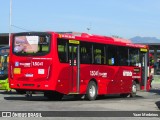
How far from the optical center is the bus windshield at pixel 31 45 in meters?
19.8

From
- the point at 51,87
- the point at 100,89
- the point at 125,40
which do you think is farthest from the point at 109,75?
the point at 51,87

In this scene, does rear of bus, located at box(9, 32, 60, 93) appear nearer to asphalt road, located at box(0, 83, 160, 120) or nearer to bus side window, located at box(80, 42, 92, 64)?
asphalt road, located at box(0, 83, 160, 120)

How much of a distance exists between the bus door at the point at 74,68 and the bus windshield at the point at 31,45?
128cm

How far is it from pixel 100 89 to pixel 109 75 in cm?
111

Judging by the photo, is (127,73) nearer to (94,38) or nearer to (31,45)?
(94,38)

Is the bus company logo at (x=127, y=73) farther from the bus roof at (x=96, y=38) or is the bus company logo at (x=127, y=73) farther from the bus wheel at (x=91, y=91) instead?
the bus wheel at (x=91, y=91)

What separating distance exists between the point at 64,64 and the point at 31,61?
55.4 inches

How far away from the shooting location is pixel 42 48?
19891 millimetres

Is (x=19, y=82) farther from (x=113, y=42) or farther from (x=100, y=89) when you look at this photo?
(x=113, y=42)

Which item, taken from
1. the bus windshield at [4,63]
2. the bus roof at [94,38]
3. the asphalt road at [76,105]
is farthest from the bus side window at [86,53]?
the bus windshield at [4,63]

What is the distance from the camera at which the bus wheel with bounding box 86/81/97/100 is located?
70.3ft

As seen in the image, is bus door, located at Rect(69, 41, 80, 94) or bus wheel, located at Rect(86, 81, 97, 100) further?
bus wheel, located at Rect(86, 81, 97, 100)

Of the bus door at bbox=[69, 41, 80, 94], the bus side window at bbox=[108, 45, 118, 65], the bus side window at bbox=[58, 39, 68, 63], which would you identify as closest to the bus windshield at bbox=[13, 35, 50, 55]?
the bus side window at bbox=[58, 39, 68, 63]

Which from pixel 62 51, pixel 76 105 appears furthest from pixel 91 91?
pixel 76 105
